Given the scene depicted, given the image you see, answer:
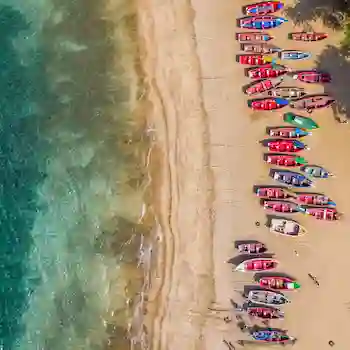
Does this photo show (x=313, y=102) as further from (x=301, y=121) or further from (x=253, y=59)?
(x=253, y=59)

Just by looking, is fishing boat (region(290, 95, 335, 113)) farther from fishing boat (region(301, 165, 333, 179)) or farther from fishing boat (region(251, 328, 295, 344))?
fishing boat (region(251, 328, 295, 344))

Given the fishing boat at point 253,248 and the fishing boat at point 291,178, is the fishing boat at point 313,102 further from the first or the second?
the fishing boat at point 253,248

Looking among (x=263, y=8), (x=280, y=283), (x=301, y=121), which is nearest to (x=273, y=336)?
(x=280, y=283)

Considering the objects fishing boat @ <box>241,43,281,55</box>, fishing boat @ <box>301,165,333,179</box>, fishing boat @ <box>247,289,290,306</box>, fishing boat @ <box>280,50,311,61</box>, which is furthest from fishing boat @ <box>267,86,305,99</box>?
fishing boat @ <box>247,289,290,306</box>

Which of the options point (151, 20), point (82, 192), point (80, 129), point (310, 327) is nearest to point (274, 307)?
point (310, 327)

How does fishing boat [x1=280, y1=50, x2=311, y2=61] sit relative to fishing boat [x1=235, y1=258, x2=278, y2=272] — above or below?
above

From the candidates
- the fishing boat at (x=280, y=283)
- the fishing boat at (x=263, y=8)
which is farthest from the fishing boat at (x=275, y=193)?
the fishing boat at (x=263, y=8)

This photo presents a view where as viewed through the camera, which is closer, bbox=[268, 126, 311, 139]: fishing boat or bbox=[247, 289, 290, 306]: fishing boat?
bbox=[247, 289, 290, 306]: fishing boat

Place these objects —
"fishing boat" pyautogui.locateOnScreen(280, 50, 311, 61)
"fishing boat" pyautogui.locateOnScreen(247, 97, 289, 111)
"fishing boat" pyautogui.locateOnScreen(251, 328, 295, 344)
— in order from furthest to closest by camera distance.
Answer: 1. "fishing boat" pyautogui.locateOnScreen(247, 97, 289, 111)
2. "fishing boat" pyautogui.locateOnScreen(280, 50, 311, 61)
3. "fishing boat" pyautogui.locateOnScreen(251, 328, 295, 344)
